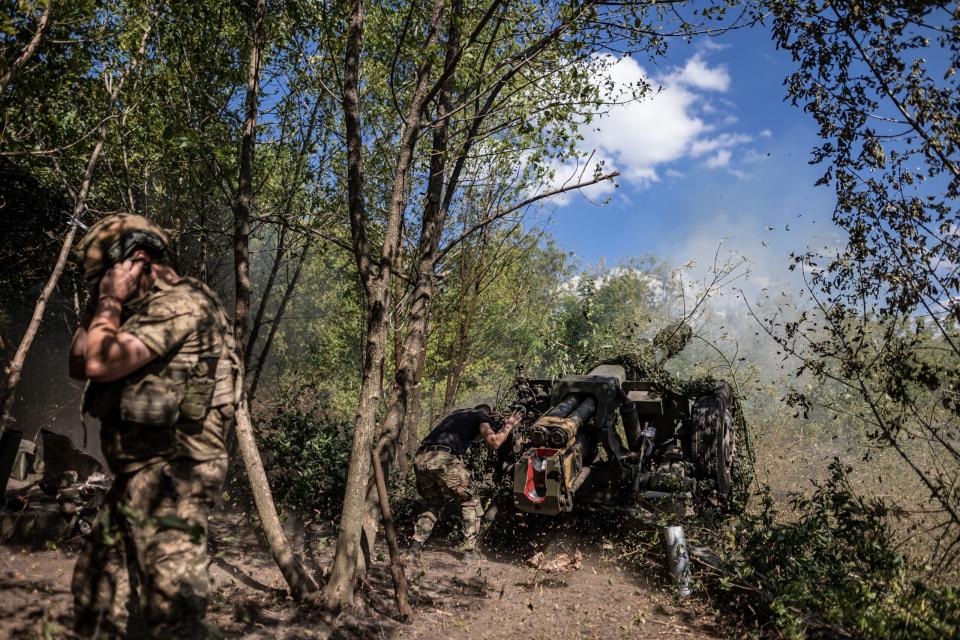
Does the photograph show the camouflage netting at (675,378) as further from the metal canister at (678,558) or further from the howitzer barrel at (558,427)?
the howitzer barrel at (558,427)

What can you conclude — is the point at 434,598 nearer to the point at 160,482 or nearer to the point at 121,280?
the point at 160,482

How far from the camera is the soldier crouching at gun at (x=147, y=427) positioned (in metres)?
2.63

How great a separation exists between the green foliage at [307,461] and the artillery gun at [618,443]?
1.98 metres

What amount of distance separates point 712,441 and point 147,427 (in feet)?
19.8

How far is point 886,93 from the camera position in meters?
6.04

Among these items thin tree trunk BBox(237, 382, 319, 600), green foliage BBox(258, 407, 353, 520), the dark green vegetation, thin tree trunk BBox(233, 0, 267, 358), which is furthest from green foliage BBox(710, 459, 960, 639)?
thin tree trunk BBox(233, 0, 267, 358)

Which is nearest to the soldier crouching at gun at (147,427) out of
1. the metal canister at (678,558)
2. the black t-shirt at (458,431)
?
the black t-shirt at (458,431)

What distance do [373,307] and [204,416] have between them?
1793 mm

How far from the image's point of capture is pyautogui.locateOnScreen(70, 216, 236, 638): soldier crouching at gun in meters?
2.63

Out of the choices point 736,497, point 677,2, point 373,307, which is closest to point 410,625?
point 373,307

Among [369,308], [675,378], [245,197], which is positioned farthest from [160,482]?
[675,378]

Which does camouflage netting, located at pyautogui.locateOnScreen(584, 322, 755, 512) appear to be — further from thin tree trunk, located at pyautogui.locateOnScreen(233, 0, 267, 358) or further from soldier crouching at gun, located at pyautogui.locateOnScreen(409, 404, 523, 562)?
thin tree trunk, located at pyautogui.locateOnScreen(233, 0, 267, 358)

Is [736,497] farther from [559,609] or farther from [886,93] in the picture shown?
[886,93]

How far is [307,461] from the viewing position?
25.0ft
